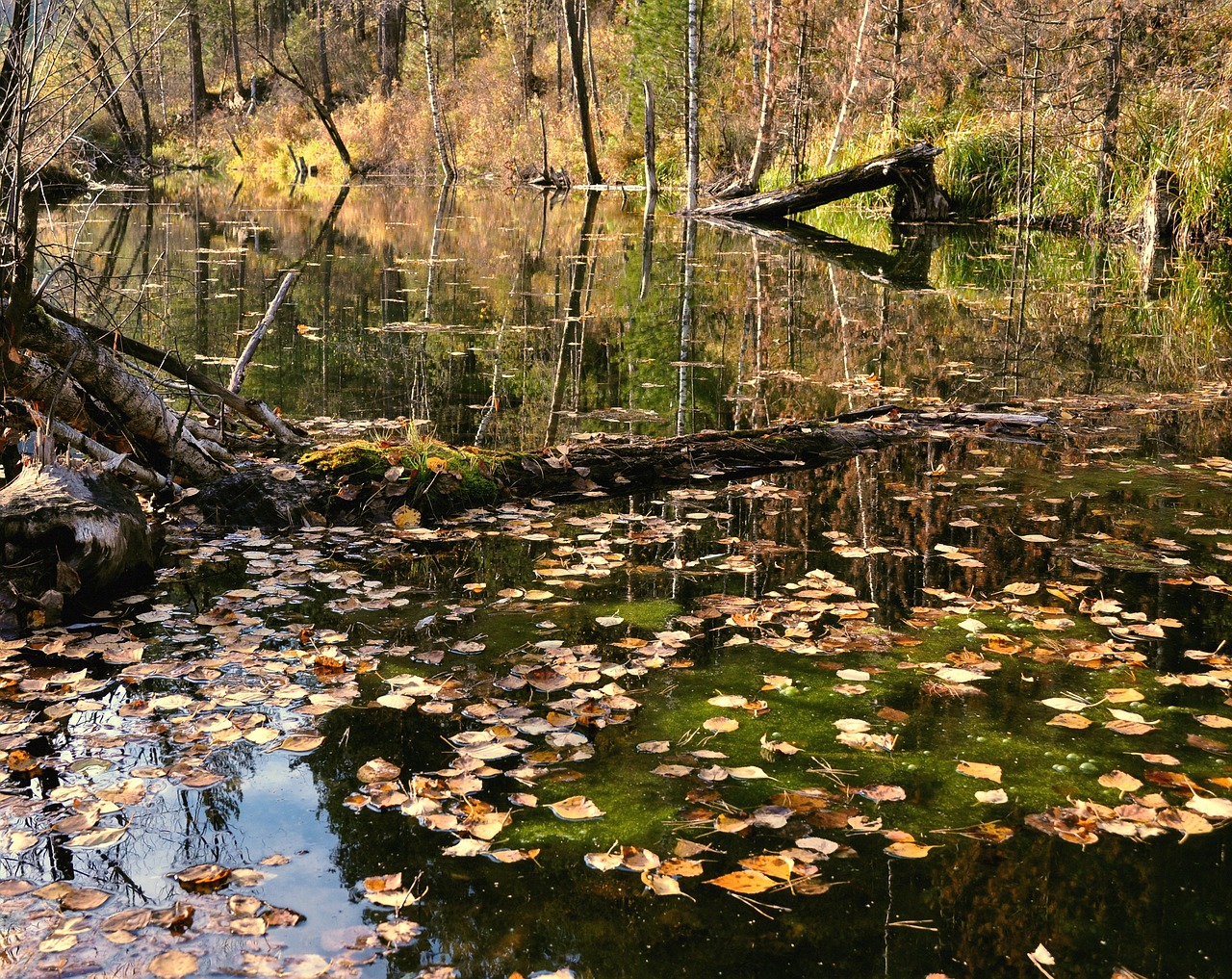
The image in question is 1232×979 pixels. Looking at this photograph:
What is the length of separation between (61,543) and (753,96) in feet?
81.6

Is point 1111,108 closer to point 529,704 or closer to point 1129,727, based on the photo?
point 1129,727

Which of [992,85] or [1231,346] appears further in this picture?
[992,85]

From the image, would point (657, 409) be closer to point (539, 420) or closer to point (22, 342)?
point (539, 420)

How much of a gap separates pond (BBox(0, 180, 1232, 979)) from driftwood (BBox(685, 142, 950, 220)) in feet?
43.2

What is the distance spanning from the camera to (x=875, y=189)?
67.4 ft

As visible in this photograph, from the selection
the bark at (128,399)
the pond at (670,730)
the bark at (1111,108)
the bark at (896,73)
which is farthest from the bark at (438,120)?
the bark at (128,399)

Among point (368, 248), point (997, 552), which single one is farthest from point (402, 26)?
point (997, 552)

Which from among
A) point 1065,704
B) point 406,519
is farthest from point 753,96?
point 1065,704

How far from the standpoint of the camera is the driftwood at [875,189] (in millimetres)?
19219

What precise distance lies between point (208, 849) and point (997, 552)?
3391mm

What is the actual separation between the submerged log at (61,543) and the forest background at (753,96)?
1.28m

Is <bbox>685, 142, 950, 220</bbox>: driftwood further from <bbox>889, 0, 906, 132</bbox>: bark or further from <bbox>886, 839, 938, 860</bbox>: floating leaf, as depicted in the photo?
<bbox>886, 839, 938, 860</bbox>: floating leaf

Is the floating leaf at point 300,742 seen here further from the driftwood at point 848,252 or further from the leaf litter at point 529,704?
the driftwood at point 848,252

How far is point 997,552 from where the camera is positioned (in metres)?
4.64
